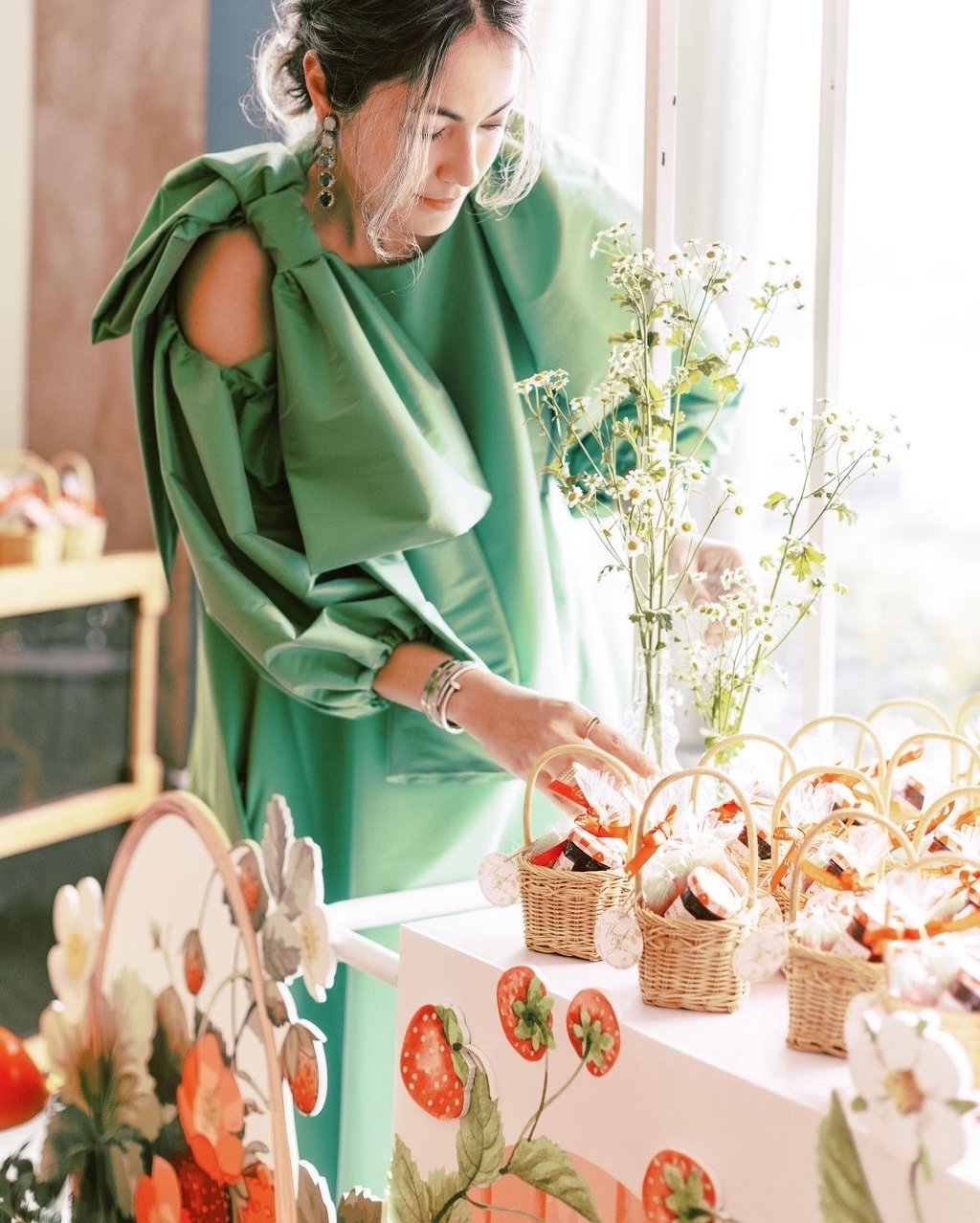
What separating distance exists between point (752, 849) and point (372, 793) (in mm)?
663

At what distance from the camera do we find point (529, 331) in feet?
4.77

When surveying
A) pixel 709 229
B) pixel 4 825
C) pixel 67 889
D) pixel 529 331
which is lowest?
pixel 4 825

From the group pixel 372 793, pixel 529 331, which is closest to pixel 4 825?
pixel 372 793

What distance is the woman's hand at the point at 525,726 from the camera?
1.11m

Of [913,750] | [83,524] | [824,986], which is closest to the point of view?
[824,986]

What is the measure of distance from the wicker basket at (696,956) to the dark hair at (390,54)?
0.64 m

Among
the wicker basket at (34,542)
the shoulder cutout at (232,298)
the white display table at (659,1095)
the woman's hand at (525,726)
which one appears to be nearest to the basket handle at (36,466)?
the wicker basket at (34,542)

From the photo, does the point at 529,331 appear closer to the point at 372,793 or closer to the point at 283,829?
the point at 372,793

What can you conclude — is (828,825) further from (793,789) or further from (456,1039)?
(456,1039)

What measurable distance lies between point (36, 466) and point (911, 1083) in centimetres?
278

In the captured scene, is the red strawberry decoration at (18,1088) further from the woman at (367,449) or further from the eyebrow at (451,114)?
the eyebrow at (451,114)

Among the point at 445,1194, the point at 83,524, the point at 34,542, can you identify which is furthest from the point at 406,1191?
the point at 83,524

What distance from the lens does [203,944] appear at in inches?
41.5

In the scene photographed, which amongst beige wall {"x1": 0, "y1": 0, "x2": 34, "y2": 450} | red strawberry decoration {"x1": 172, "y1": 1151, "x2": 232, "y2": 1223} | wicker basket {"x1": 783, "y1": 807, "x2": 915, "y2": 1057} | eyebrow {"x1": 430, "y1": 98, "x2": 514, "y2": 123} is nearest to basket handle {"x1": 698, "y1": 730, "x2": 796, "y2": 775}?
wicker basket {"x1": 783, "y1": 807, "x2": 915, "y2": 1057}
